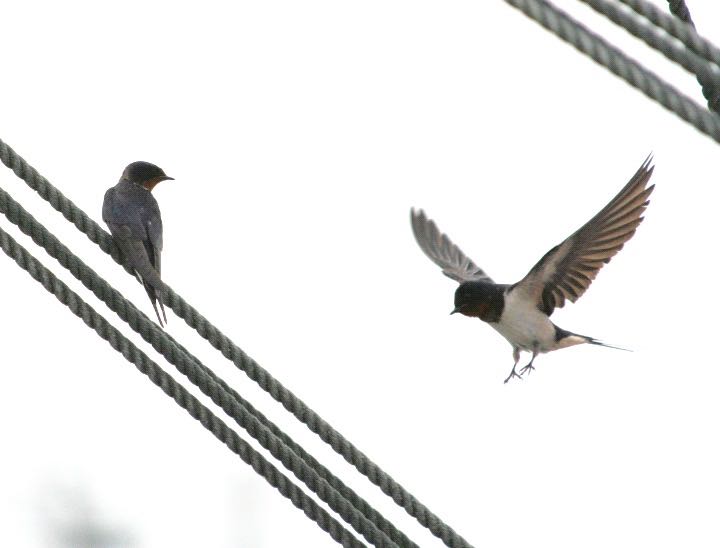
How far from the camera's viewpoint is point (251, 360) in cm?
313

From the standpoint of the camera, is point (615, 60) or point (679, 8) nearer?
point (615, 60)

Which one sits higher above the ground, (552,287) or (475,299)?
(552,287)

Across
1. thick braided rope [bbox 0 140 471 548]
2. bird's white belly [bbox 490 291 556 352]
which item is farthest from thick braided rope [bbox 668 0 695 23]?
bird's white belly [bbox 490 291 556 352]

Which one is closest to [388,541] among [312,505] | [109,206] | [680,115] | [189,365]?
[312,505]

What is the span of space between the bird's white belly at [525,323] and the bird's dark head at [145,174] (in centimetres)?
188

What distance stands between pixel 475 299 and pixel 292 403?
325 centimetres

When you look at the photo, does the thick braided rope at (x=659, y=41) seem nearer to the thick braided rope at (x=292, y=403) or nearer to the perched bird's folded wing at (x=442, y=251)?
the thick braided rope at (x=292, y=403)

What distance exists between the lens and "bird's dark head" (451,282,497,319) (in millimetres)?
6215

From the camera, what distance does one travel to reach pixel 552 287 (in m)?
6.00

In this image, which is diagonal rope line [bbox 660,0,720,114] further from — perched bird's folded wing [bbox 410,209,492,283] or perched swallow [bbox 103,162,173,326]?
perched bird's folded wing [bbox 410,209,492,283]

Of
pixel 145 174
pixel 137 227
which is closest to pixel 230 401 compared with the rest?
pixel 137 227

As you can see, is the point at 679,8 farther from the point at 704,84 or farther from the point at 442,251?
the point at 442,251

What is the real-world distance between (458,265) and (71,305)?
4.73m

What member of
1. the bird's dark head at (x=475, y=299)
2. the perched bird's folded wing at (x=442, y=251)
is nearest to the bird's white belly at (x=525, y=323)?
the bird's dark head at (x=475, y=299)
